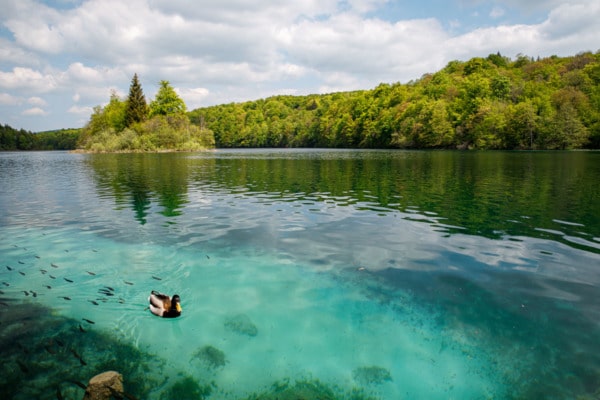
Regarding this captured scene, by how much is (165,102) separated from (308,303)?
360 feet

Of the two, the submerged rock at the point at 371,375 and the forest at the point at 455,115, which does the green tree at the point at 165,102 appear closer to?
the forest at the point at 455,115

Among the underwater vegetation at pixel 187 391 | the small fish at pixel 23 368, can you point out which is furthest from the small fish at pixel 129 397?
the small fish at pixel 23 368

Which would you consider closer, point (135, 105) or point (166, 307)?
point (166, 307)

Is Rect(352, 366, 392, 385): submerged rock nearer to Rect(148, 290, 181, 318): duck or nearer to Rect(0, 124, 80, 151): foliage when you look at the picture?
Rect(148, 290, 181, 318): duck

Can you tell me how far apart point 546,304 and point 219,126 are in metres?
194

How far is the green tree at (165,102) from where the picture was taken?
339ft

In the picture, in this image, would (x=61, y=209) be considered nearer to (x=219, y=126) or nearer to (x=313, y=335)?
(x=313, y=335)

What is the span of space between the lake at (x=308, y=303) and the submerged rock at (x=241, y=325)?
0.04 meters

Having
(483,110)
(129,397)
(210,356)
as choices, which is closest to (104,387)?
(129,397)

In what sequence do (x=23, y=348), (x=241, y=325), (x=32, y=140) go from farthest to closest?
(x=32, y=140)
(x=241, y=325)
(x=23, y=348)

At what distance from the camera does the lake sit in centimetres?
527

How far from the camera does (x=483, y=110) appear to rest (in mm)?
88938

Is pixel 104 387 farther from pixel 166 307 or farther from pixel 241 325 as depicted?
pixel 241 325

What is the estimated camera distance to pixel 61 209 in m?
17.1
